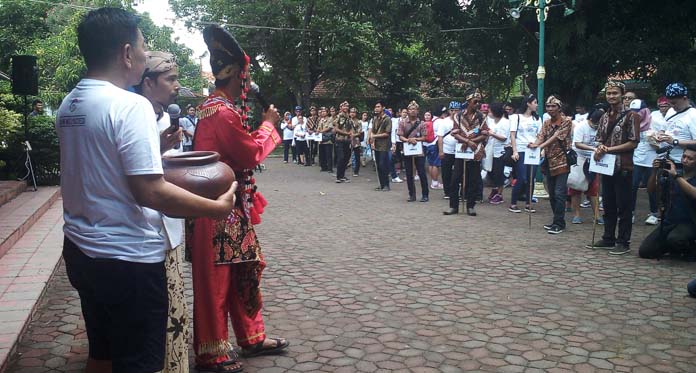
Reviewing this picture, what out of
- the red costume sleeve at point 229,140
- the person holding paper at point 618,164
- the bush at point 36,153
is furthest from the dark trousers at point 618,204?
the bush at point 36,153

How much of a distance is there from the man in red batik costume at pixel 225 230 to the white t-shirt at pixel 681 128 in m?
6.37

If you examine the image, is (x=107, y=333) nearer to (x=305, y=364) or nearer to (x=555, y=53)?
(x=305, y=364)

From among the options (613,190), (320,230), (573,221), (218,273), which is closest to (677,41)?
(573,221)

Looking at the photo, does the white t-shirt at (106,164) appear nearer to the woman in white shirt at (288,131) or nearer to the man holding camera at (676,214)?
the man holding camera at (676,214)

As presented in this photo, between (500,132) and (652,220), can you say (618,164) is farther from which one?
(500,132)

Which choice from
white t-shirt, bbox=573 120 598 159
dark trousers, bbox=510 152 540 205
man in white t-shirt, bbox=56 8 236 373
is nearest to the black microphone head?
man in white t-shirt, bbox=56 8 236 373

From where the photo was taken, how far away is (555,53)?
17.9 m

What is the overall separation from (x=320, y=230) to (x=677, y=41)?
13.1 meters

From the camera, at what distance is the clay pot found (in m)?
2.76

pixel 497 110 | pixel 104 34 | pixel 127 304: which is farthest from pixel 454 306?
pixel 497 110

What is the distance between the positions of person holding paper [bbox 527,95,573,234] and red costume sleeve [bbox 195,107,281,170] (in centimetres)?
582

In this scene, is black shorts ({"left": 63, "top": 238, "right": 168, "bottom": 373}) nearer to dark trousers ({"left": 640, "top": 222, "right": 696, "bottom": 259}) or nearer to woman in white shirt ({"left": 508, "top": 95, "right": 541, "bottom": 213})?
dark trousers ({"left": 640, "top": 222, "right": 696, "bottom": 259})

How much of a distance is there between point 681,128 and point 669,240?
7.57ft

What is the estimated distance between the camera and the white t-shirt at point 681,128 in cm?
811
